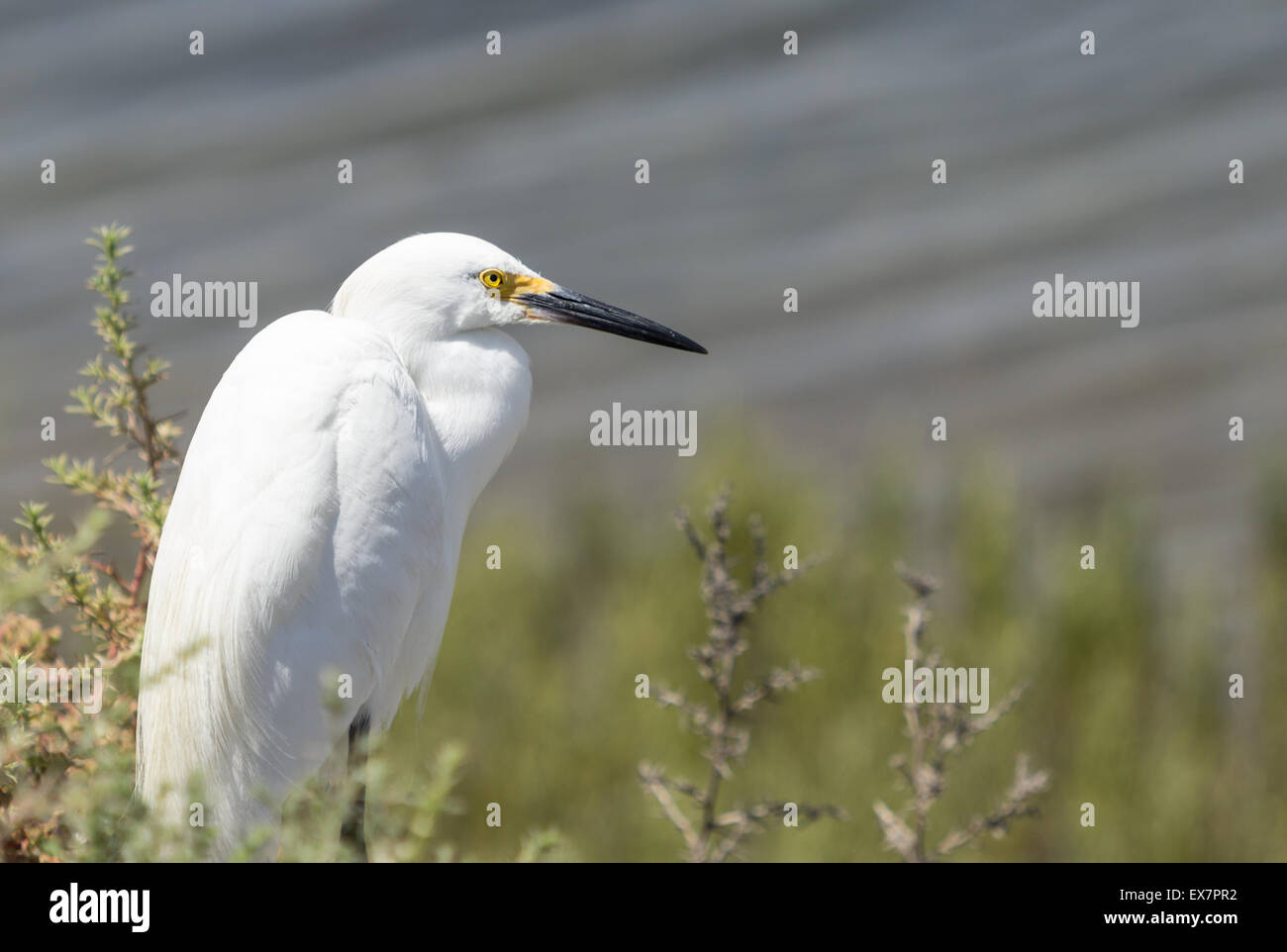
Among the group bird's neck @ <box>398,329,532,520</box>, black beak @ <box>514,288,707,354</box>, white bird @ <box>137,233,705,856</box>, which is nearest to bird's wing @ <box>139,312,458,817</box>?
white bird @ <box>137,233,705,856</box>

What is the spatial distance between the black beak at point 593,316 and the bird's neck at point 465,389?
0.46 ft

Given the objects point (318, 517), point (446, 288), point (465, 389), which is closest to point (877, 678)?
point (465, 389)

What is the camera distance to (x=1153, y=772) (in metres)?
6.59

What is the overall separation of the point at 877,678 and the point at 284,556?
4527 millimetres

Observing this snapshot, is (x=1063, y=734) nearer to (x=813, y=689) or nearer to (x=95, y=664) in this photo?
(x=813, y=689)

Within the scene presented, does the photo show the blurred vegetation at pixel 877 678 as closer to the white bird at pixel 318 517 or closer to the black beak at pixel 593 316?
the black beak at pixel 593 316

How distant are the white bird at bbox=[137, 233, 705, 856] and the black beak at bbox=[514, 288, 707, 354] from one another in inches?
0.9

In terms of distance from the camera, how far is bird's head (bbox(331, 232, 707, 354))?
3016 millimetres

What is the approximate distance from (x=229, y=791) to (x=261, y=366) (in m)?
0.93

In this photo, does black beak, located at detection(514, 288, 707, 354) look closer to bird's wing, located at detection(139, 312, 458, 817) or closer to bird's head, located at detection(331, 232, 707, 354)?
bird's head, located at detection(331, 232, 707, 354)

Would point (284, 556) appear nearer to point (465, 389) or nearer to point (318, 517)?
point (318, 517)

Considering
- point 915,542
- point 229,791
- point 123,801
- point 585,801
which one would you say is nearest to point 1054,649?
point 915,542

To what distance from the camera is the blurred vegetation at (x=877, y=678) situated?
6406mm

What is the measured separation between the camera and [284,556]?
2.66m
